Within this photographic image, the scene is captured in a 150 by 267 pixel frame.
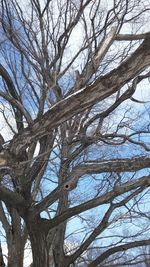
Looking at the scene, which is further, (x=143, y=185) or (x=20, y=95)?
(x=20, y=95)

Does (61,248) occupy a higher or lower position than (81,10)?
lower

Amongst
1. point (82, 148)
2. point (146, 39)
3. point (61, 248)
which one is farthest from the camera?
point (61, 248)

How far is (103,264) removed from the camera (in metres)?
9.91

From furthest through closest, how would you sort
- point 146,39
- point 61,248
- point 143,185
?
point 61,248, point 143,185, point 146,39

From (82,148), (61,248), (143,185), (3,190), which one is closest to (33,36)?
(82,148)

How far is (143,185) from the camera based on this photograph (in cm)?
787

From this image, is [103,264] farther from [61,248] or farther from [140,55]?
[140,55]

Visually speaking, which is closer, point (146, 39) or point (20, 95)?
point (146, 39)

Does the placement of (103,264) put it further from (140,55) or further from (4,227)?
(140,55)

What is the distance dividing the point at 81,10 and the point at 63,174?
3563 mm

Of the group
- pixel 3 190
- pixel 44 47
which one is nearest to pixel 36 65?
pixel 44 47

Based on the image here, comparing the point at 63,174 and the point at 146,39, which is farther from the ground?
the point at 63,174

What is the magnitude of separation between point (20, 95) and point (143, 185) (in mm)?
3843

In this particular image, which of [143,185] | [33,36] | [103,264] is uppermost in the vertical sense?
[33,36]
